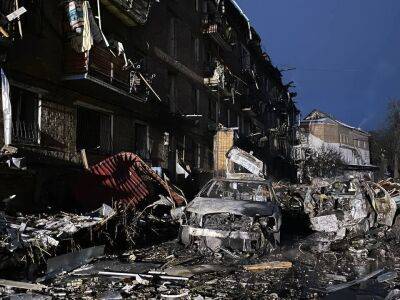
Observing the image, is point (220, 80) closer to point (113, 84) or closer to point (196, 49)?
point (196, 49)

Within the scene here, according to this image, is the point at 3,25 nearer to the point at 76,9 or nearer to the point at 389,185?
the point at 76,9

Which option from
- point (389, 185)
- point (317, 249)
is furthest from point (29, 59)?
point (389, 185)

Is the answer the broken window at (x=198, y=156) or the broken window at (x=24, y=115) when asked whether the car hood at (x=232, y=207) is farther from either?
the broken window at (x=198, y=156)

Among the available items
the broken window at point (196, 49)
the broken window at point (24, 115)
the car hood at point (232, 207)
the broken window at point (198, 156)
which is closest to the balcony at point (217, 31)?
the broken window at point (196, 49)

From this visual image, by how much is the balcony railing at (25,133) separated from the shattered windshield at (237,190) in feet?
16.6

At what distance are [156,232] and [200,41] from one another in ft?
56.7

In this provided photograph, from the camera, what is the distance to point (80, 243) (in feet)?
30.8

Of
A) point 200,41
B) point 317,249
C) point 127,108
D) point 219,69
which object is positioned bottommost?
point 317,249

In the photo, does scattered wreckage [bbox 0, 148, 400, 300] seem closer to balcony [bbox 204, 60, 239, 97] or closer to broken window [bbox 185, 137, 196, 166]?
broken window [bbox 185, 137, 196, 166]

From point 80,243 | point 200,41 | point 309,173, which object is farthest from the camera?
point 309,173

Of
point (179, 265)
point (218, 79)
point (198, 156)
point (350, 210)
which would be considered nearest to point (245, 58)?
point (218, 79)

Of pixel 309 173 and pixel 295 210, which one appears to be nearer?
pixel 295 210

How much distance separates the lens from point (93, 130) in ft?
51.7

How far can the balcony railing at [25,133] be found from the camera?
11891 millimetres
